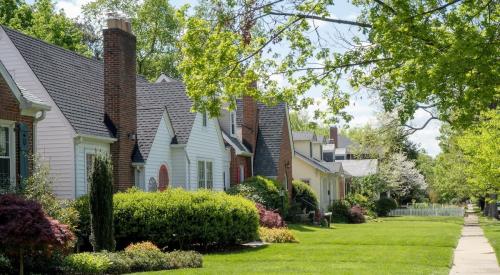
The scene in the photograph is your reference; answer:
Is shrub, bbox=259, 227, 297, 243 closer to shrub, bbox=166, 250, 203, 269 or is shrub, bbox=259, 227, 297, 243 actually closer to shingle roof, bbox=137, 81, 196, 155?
shingle roof, bbox=137, 81, 196, 155

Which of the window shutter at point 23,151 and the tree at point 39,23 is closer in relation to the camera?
the window shutter at point 23,151

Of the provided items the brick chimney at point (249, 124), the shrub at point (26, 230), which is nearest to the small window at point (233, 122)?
the brick chimney at point (249, 124)

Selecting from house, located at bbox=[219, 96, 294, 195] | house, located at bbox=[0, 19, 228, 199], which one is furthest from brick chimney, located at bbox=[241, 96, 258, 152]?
house, located at bbox=[0, 19, 228, 199]

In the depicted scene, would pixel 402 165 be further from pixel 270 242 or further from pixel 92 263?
pixel 92 263

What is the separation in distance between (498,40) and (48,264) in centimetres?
1009

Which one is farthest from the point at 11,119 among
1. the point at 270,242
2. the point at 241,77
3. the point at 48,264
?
the point at 270,242

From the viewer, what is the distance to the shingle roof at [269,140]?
3666 centimetres

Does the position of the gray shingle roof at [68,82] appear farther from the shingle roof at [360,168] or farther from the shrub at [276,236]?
the shingle roof at [360,168]

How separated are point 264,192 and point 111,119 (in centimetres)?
1053

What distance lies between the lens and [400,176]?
64000mm

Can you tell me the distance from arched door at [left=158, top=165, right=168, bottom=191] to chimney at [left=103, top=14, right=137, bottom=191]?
2399 millimetres

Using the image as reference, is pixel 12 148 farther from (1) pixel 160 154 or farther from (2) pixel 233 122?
(2) pixel 233 122

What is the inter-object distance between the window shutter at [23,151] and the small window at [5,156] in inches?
10.2

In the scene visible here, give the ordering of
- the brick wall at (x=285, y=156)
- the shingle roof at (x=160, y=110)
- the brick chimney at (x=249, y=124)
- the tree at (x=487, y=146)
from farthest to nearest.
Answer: the brick wall at (x=285, y=156), the brick chimney at (x=249, y=124), the shingle roof at (x=160, y=110), the tree at (x=487, y=146)
